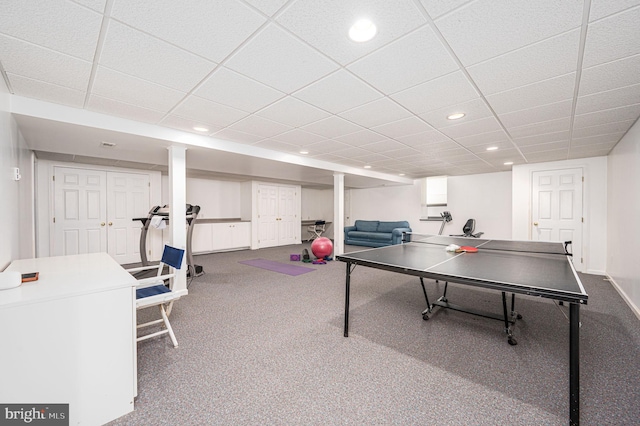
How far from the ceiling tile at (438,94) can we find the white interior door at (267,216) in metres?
6.30

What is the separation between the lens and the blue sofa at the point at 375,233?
8.01 metres

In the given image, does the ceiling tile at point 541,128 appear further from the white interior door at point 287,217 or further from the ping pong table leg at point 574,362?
the white interior door at point 287,217

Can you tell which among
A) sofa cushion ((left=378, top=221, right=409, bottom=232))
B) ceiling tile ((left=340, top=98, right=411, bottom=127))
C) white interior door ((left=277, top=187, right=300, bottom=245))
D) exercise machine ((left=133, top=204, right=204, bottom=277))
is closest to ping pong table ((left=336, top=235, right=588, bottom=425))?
ceiling tile ((left=340, top=98, right=411, bottom=127))

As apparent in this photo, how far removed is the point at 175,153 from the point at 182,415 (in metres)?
3.34

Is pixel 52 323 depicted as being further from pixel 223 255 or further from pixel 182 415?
pixel 223 255

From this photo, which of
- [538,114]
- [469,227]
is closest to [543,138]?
[538,114]

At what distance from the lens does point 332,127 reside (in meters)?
3.40

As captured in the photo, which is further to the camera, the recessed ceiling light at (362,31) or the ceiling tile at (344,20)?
the recessed ceiling light at (362,31)

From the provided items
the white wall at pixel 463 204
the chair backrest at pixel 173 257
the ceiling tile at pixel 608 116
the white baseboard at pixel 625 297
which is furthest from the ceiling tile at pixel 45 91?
the white wall at pixel 463 204

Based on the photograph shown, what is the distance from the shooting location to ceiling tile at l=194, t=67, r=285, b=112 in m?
2.15

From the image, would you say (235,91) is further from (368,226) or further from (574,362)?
(368,226)

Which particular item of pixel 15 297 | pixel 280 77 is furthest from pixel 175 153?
pixel 15 297

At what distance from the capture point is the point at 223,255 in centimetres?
720

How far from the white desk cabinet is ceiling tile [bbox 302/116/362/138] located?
100.0 inches
